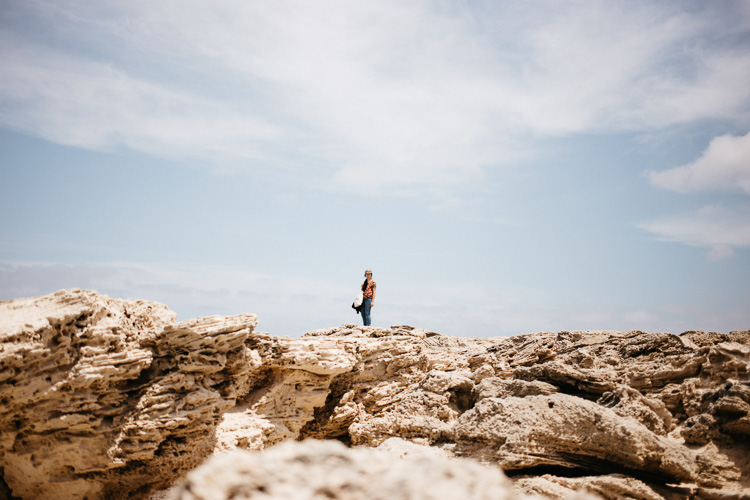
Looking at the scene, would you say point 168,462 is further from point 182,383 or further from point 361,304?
point 361,304

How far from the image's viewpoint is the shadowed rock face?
8.63m

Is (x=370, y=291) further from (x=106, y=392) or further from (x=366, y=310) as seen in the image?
(x=106, y=392)

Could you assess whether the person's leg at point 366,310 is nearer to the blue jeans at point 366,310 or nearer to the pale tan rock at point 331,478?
the blue jeans at point 366,310

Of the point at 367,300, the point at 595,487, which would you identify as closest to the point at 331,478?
the point at 595,487

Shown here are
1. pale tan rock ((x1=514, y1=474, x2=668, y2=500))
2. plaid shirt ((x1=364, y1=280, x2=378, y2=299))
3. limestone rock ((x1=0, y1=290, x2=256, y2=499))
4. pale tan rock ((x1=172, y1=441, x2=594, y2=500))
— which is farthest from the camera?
plaid shirt ((x1=364, y1=280, x2=378, y2=299))

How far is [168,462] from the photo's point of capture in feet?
32.7

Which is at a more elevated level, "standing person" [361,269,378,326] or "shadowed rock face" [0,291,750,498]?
"standing person" [361,269,378,326]

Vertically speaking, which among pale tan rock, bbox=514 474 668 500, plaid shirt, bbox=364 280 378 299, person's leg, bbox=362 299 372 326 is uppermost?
plaid shirt, bbox=364 280 378 299

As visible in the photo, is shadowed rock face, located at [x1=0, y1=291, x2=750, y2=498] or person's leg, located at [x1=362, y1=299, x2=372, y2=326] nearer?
shadowed rock face, located at [x1=0, y1=291, x2=750, y2=498]

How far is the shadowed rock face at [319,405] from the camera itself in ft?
28.3

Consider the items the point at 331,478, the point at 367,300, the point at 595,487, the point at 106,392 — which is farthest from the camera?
the point at 367,300

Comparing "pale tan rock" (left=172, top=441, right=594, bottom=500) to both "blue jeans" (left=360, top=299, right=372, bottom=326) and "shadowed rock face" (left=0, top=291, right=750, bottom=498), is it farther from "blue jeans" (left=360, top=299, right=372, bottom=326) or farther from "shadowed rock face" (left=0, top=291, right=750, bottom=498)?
"blue jeans" (left=360, top=299, right=372, bottom=326)

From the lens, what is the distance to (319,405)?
40.8ft

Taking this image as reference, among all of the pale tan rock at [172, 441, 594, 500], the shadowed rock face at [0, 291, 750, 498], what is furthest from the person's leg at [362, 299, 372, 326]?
the pale tan rock at [172, 441, 594, 500]
